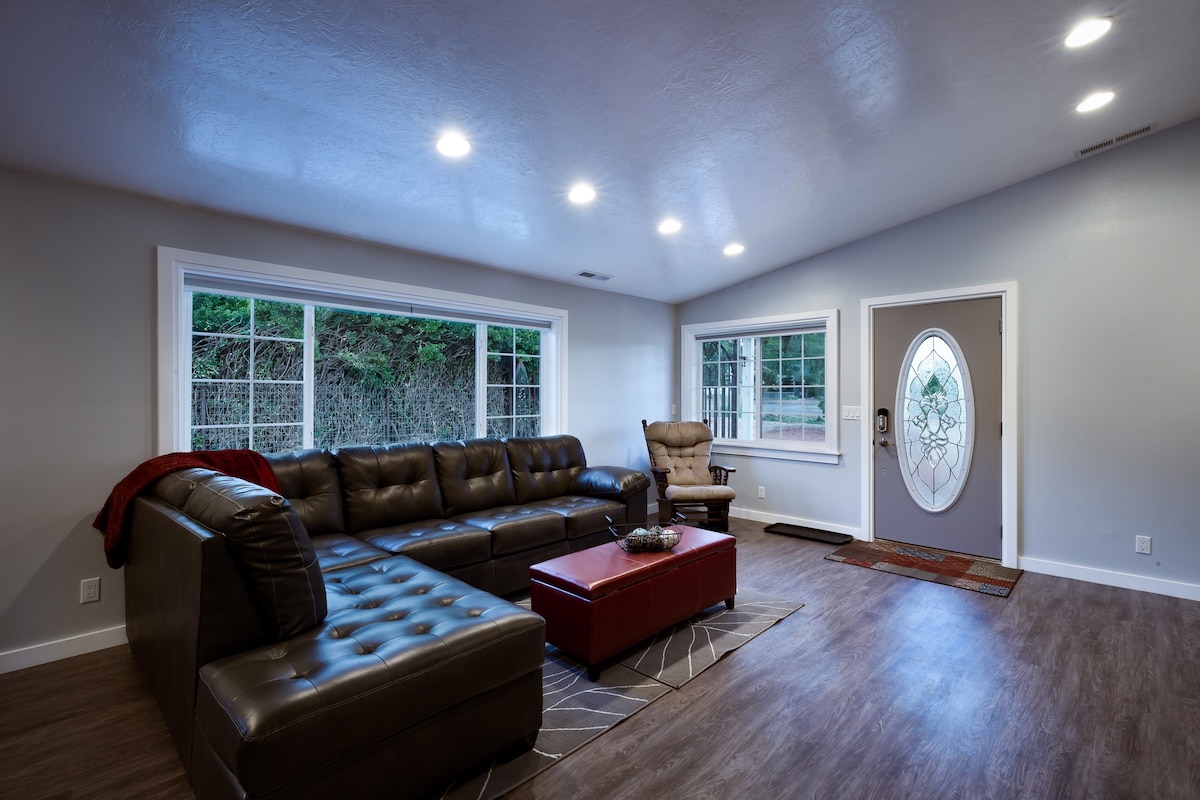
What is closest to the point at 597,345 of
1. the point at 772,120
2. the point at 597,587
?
the point at 772,120

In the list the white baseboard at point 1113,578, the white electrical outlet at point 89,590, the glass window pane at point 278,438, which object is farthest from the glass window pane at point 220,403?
the white baseboard at point 1113,578

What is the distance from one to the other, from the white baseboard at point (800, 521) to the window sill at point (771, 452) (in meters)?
0.56

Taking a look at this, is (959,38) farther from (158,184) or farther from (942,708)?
(158,184)

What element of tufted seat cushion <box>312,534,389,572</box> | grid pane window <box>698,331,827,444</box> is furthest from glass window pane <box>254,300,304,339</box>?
grid pane window <box>698,331,827,444</box>

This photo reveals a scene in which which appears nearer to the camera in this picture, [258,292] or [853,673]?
[853,673]

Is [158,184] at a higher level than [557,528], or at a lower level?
higher

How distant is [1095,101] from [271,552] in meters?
4.52

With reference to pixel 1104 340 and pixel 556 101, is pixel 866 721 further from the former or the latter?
pixel 1104 340

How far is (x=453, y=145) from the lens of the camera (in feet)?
8.79

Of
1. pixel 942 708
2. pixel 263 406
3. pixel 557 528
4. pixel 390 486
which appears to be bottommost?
pixel 942 708

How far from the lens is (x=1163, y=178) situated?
346 centimetres

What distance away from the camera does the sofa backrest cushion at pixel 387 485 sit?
3244 millimetres

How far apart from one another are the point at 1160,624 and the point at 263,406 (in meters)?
5.36

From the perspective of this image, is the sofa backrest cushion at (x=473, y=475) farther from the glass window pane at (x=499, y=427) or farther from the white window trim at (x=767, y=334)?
the white window trim at (x=767, y=334)
